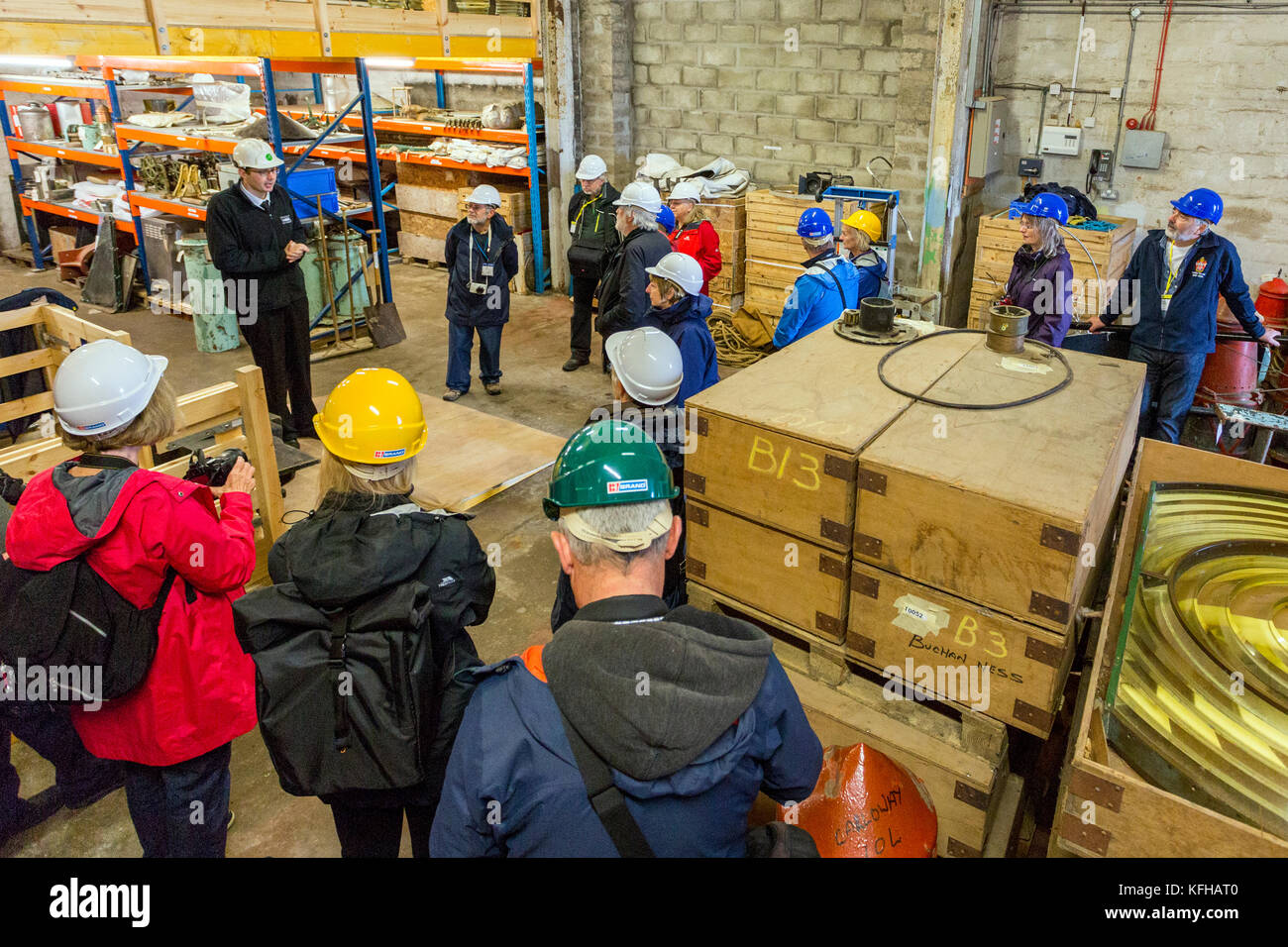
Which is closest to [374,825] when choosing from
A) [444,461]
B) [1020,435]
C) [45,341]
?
[1020,435]

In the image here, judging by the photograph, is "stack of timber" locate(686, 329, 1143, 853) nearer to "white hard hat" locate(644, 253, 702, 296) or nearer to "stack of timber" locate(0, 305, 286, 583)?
Answer: "white hard hat" locate(644, 253, 702, 296)

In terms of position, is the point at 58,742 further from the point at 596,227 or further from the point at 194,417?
the point at 596,227

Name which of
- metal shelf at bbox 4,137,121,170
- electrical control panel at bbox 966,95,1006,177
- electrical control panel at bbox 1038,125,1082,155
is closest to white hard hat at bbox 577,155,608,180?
electrical control panel at bbox 966,95,1006,177

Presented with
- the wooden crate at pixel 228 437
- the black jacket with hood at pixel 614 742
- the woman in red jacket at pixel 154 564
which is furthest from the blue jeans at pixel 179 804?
the black jacket with hood at pixel 614 742

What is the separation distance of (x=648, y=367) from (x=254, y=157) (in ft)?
13.4

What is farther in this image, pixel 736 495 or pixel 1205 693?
pixel 736 495

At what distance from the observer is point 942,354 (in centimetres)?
333

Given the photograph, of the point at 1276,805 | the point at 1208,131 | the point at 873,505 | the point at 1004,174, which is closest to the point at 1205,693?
the point at 1276,805

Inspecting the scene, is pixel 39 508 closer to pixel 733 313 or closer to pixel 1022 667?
pixel 1022 667

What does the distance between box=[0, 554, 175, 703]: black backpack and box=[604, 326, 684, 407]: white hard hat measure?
177 cm

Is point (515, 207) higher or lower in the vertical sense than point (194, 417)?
higher

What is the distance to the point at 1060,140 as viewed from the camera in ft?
24.6
